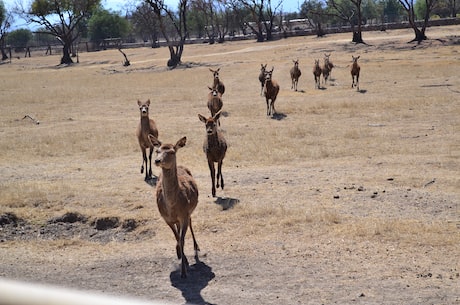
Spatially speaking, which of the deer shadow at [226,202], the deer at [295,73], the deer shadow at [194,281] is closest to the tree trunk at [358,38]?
the deer at [295,73]

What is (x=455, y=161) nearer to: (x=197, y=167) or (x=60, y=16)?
(x=197, y=167)

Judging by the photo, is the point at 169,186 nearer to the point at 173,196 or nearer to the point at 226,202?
the point at 173,196

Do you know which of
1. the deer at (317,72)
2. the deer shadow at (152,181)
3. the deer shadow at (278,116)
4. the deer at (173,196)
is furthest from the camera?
the deer at (317,72)

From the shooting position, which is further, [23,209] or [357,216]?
[23,209]

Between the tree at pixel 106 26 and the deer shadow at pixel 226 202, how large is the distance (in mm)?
101015

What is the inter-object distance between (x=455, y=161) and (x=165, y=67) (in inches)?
1742

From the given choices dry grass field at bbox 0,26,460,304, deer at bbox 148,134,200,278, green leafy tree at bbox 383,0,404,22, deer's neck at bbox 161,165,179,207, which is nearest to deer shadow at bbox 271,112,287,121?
dry grass field at bbox 0,26,460,304

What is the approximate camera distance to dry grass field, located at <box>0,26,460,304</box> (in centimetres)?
753

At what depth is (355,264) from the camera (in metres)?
7.87

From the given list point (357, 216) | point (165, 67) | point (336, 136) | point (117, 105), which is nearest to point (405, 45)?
point (165, 67)

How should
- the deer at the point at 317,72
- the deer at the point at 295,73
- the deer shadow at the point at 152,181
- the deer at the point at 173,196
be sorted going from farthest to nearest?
the deer at the point at 317,72
the deer at the point at 295,73
the deer shadow at the point at 152,181
the deer at the point at 173,196

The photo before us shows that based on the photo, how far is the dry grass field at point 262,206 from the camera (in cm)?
753

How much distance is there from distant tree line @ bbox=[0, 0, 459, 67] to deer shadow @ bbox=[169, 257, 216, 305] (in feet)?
160

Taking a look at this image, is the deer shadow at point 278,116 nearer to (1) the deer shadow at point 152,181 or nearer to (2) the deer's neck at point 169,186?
(1) the deer shadow at point 152,181
